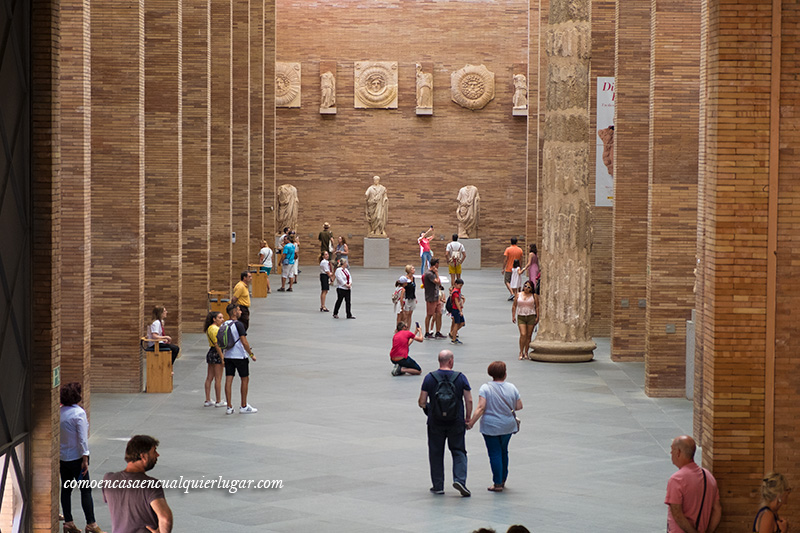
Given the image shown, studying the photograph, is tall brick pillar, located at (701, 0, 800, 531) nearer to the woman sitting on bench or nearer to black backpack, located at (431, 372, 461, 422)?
black backpack, located at (431, 372, 461, 422)

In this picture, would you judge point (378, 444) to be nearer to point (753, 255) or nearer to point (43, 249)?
point (43, 249)

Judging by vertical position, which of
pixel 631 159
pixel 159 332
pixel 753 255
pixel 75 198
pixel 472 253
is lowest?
pixel 159 332

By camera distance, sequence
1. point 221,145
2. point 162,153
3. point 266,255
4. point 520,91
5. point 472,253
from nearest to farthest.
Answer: point 162,153 → point 221,145 → point 266,255 → point 472,253 → point 520,91

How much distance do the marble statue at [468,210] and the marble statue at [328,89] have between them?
570 cm

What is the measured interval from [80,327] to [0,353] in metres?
6.47

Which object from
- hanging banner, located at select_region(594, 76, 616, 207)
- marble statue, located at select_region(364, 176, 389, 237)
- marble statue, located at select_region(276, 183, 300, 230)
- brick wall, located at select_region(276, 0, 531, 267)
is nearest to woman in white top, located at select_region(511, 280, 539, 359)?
hanging banner, located at select_region(594, 76, 616, 207)

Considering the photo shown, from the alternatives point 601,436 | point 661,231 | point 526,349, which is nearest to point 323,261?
point 526,349

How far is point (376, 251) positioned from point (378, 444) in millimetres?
27502

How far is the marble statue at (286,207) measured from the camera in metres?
41.5

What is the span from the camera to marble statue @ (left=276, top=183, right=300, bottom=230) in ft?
136

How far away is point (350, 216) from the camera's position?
141 feet

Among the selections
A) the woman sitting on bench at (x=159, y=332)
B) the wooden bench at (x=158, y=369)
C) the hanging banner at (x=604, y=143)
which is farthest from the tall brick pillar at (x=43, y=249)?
the hanging banner at (x=604, y=143)

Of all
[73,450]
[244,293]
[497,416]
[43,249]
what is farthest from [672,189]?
[43,249]

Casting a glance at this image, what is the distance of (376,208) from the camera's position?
4116cm
